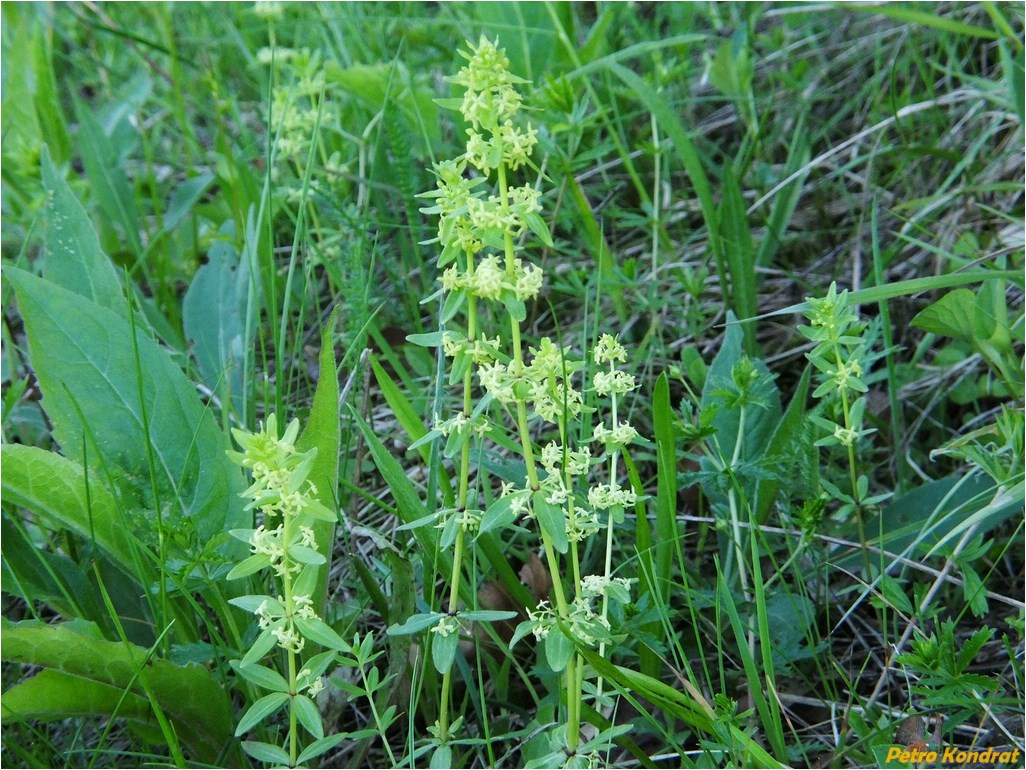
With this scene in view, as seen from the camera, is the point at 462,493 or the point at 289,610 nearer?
the point at 289,610

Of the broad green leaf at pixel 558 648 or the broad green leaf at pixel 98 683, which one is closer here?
the broad green leaf at pixel 558 648

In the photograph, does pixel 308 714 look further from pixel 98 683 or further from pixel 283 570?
pixel 98 683

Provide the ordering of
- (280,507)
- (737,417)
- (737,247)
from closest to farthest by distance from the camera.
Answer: (280,507), (737,417), (737,247)

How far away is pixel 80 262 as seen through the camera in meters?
2.13

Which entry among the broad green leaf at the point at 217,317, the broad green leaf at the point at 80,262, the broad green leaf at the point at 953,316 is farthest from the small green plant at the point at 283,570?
the broad green leaf at the point at 953,316

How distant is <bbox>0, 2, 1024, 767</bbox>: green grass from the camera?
1526 mm

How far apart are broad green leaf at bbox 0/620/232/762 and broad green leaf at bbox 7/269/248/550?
1.00 ft

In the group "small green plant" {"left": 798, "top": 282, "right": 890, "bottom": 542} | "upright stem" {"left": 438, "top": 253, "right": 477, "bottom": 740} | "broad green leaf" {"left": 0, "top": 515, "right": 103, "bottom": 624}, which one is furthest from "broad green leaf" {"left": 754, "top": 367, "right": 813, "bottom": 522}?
"broad green leaf" {"left": 0, "top": 515, "right": 103, "bottom": 624}

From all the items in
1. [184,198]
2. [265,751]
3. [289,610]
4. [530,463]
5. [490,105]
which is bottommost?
[265,751]

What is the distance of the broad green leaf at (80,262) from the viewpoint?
2.10 meters

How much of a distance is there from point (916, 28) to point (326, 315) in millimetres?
2122

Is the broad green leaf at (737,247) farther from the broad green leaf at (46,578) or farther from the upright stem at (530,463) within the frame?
the broad green leaf at (46,578)

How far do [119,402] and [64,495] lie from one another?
0.21 metres

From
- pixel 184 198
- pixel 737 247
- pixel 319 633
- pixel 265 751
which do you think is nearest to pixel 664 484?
pixel 319 633
